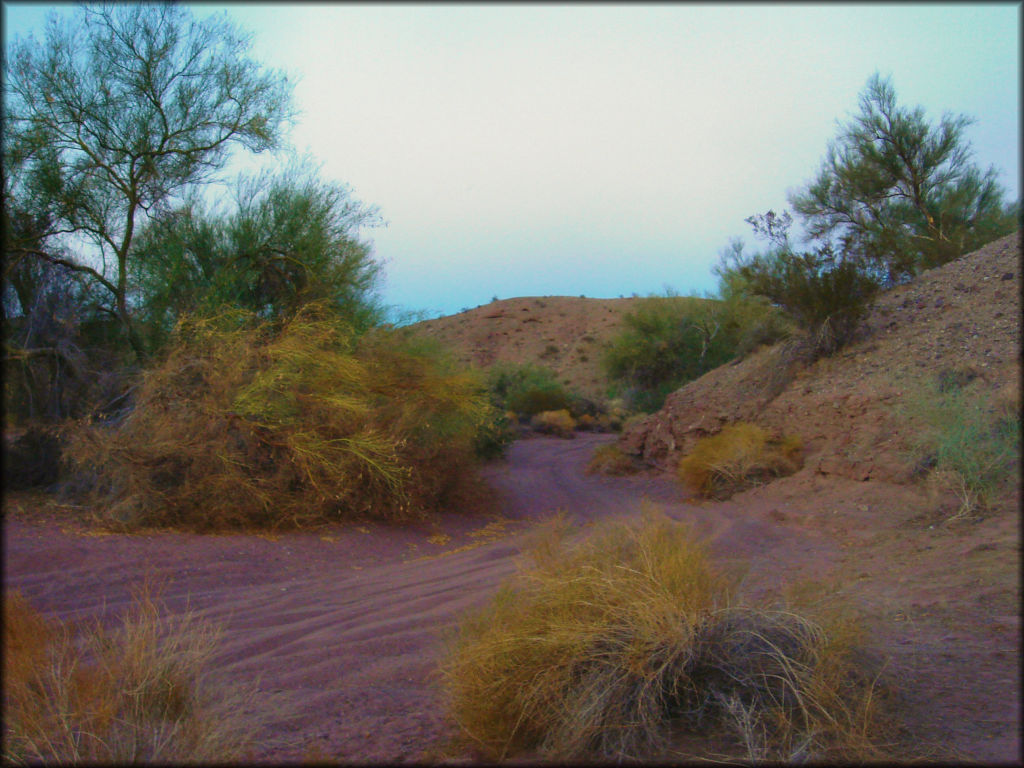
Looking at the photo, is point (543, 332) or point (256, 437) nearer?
point (256, 437)

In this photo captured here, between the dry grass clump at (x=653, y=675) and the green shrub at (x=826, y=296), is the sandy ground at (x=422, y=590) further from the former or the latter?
the green shrub at (x=826, y=296)

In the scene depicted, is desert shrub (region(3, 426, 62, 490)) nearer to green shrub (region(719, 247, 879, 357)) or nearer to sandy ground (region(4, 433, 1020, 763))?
sandy ground (region(4, 433, 1020, 763))

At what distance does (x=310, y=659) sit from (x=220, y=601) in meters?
2.31

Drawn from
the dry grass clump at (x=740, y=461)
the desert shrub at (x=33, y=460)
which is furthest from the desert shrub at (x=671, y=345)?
the desert shrub at (x=33, y=460)

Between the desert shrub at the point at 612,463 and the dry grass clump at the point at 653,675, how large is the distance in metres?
14.4

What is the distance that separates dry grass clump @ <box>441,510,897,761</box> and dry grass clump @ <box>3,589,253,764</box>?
1.35 m

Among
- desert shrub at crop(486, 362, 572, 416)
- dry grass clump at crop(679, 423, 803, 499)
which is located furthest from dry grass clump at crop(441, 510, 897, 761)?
desert shrub at crop(486, 362, 572, 416)

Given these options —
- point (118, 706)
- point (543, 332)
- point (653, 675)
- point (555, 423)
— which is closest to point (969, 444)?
point (653, 675)

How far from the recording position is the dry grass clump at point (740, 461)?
14.6m

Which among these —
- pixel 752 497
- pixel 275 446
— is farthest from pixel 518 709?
pixel 752 497

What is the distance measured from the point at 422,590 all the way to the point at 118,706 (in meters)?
4.42

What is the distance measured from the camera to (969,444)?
9812 mm

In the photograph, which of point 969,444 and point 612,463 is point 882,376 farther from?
point 612,463

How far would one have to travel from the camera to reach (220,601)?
7660 mm
